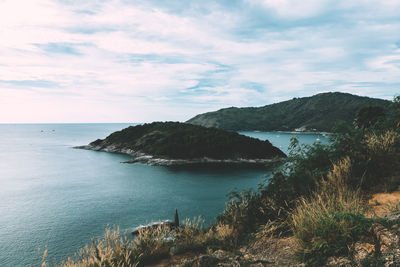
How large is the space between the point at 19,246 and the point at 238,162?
78.4 m

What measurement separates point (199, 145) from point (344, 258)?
335 feet

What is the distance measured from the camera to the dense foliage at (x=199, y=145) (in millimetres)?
102438

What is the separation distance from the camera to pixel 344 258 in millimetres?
3988

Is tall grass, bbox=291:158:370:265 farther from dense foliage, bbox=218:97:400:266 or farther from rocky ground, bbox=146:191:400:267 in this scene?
rocky ground, bbox=146:191:400:267

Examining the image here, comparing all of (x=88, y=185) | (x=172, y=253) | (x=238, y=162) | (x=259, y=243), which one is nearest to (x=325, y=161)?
(x=259, y=243)

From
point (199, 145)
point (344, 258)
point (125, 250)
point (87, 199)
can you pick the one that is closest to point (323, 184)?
point (344, 258)

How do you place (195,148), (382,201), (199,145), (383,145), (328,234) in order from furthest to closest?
(199,145) → (195,148) → (383,145) → (382,201) → (328,234)

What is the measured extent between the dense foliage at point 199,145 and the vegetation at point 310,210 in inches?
3593

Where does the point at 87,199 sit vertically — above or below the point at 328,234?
below

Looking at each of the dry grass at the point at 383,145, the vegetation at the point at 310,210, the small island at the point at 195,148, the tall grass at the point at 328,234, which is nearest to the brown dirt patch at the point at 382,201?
the vegetation at the point at 310,210

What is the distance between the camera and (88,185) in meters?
65.3

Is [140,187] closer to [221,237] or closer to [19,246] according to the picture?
[19,246]

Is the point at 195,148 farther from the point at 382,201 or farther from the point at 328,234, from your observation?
the point at 328,234

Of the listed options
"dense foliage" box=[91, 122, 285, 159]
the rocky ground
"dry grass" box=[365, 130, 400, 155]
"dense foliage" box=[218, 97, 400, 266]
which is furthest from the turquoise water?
"dry grass" box=[365, 130, 400, 155]
